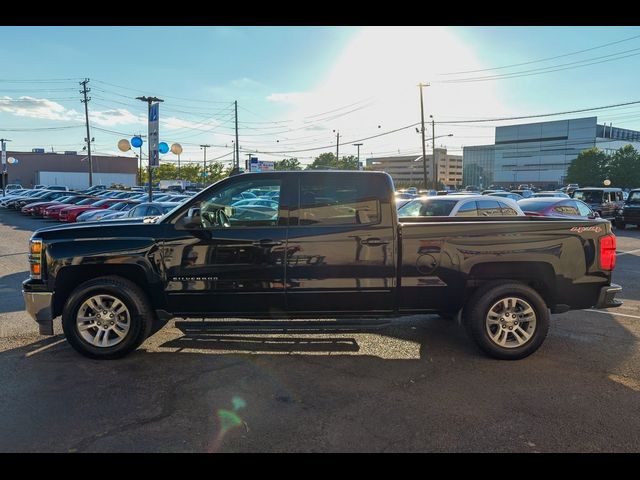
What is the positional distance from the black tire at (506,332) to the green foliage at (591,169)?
72.4m

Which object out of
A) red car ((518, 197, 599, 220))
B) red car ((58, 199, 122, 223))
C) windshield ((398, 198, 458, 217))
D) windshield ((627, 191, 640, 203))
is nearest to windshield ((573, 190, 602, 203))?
windshield ((627, 191, 640, 203))

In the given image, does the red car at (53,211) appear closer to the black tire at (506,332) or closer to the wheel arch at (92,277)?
the wheel arch at (92,277)

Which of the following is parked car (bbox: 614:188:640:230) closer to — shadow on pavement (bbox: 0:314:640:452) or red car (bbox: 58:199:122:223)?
shadow on pavement (bbox: 0:314:640:452)

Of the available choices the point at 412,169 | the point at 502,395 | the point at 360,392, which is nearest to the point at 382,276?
the point at 360,392

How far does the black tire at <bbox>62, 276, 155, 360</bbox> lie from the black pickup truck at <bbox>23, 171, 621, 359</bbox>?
0.01m

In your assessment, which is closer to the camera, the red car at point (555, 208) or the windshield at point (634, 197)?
the red car at point (555, 208)

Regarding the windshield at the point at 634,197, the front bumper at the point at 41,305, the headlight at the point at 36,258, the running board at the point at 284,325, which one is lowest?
the running board at the point at 284,325

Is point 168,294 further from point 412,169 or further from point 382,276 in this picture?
point 412,169

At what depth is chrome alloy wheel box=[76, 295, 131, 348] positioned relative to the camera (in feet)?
15.3

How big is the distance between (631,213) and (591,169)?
5603 centimetres

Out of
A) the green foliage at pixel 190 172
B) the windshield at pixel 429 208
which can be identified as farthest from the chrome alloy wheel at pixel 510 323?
the green foliage at pixel 190 172

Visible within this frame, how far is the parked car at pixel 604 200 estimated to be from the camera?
2203 cm

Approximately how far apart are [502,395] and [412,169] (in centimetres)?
16127

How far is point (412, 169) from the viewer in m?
160
